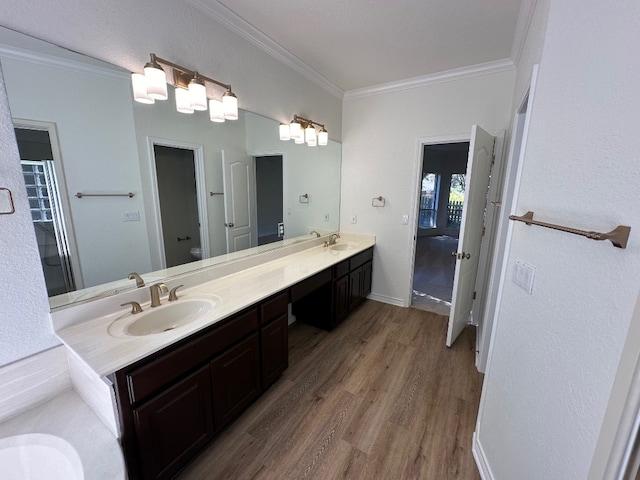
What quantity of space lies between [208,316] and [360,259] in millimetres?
2067

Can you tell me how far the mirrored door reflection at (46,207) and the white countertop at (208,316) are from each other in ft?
0.89

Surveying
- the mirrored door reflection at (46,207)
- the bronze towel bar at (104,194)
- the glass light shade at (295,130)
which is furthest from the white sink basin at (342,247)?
the mirrored door reflection at (46,207)

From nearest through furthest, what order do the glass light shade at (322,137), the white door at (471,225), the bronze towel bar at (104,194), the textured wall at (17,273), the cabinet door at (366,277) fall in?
the textured wall at (17,273) < the bronze towel bar at (104,194) < the white door at (471,225) < the glass light shade at (322,137) < the cabinet door at (366,277)

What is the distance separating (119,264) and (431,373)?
242 centimetres

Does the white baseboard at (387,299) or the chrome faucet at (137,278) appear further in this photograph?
the white baseboard at (387,299)

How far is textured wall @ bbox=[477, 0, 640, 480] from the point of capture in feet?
2.33

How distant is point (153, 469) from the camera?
1.23 meters

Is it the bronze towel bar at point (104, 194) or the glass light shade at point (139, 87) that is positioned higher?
the glass light shade at point (139, 87)

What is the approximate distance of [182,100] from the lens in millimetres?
1675

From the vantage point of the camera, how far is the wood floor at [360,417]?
1.49 metres

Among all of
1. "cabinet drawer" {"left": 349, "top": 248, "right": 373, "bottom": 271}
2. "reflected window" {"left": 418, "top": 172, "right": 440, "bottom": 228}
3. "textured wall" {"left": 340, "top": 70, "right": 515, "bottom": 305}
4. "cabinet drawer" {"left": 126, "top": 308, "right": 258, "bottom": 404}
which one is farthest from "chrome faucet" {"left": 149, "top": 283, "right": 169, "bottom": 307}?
"reflected window" {"left": 418, "top": 172, "right": 440, "bottom": 228}

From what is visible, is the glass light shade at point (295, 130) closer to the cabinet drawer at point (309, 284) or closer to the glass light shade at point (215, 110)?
the glass light shade at point (215, 110)

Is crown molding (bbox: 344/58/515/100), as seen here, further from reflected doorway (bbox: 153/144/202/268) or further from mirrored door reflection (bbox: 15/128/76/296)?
mirrored door reflection (bbox: 15/128/76/296)

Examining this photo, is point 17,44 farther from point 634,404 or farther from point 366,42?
point 634,404
